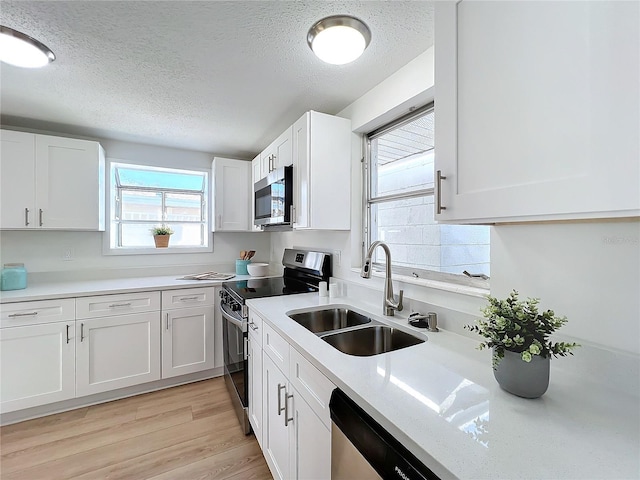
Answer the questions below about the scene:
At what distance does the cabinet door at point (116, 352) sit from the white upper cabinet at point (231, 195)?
3.82 ft

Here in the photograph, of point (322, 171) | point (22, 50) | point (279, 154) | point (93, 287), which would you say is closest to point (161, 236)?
point (93, 287)

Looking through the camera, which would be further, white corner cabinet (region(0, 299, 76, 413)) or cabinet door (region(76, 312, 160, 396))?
cabinet door (region(76, 312, 160, 396))

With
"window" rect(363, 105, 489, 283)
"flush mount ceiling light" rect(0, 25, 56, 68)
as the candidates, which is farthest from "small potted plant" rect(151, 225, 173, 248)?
"window" rect(363, 105, 489, 283)

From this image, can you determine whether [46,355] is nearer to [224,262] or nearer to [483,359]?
[224,262]

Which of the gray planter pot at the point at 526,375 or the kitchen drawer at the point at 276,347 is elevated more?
the gray planter pot at the point at 526,375

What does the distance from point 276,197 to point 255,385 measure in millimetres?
1388

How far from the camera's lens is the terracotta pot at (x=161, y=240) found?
3.07m

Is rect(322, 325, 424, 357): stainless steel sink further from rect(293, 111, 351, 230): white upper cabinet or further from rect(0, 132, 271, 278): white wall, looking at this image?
rect(0, 132, 271, 278): white wall

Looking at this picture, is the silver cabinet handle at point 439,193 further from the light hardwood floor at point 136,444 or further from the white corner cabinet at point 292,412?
the light hardwood floor at point 136,444

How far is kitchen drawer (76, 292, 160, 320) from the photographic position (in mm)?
2228

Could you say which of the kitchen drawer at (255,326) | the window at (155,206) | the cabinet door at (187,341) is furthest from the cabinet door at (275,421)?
the window at (155,206)

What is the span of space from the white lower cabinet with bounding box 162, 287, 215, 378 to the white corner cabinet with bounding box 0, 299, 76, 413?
2.12 feet

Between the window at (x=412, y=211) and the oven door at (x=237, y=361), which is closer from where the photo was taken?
the window at (x=412, y=211)

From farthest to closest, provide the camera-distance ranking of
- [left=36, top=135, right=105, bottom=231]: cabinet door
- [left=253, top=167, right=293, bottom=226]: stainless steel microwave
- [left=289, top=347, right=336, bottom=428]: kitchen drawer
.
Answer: [left=36, top=135, right=105, bottom=231]: cabinet door < [left=253, top=167, right=293, bottom=226]: stainless steel microwave < [left=289, top=347, right=336, bottom=428]: kitchen drawer
